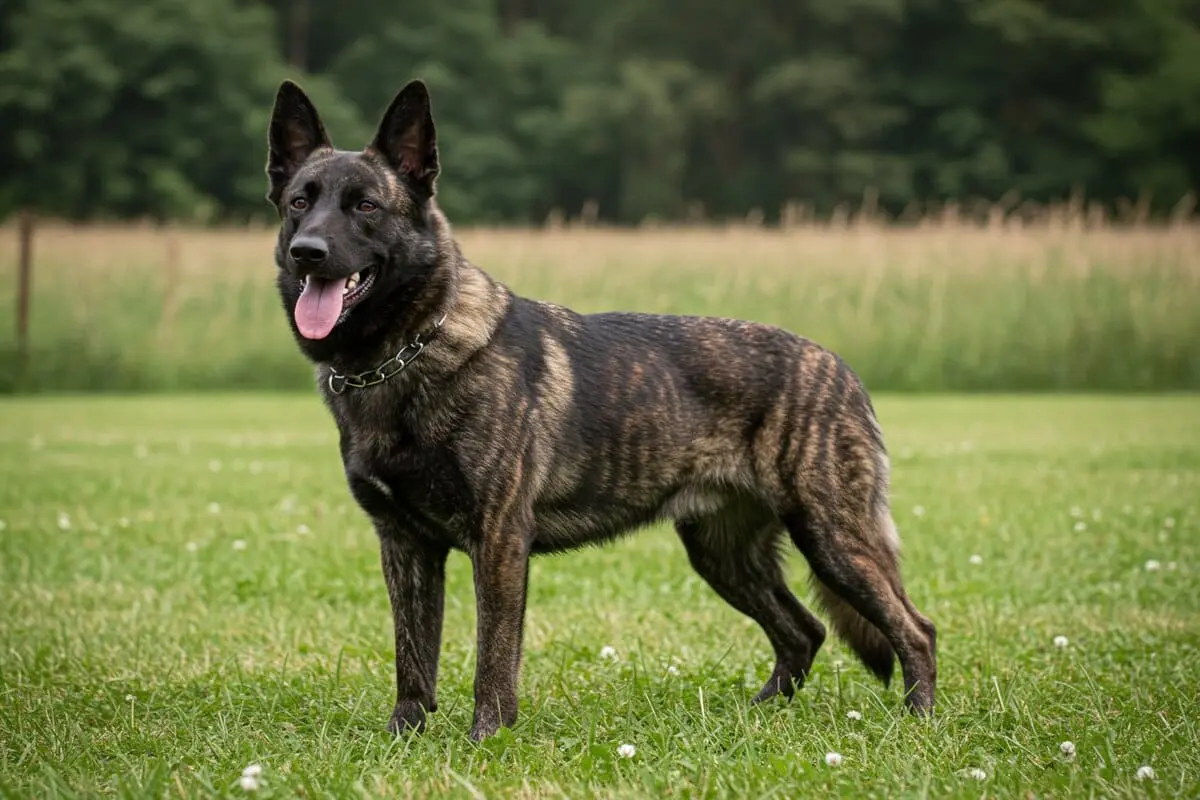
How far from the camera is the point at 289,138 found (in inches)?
161

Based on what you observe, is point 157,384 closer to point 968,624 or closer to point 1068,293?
point 1068,293

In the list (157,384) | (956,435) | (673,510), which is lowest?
(157,384)

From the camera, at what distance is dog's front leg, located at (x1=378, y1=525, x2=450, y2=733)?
3.87 meters

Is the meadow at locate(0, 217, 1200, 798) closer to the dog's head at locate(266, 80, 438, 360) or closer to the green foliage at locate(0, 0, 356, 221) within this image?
the dog's head at locate(266, 80, 438, 360)

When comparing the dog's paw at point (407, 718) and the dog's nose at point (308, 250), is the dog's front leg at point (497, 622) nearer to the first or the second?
the dog's paw at point (407, 718)

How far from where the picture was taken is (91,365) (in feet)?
54.1

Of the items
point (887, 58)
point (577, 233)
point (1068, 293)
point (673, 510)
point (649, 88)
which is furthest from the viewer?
point (887, 58)

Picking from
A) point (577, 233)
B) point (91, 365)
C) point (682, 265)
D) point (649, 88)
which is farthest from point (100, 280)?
point (649, 88)

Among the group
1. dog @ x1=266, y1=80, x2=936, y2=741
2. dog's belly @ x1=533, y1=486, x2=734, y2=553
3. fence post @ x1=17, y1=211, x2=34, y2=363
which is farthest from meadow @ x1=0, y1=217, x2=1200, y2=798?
fence post @ x1=17, y1=211, x2=34, y2=363

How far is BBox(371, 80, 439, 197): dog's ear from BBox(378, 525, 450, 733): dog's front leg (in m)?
1.09

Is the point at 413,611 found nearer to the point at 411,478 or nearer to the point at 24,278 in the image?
the point at 411,478

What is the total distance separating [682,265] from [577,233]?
2216mm

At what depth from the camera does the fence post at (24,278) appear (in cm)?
1630

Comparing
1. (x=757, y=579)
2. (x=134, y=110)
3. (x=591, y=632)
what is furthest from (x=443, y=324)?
(x=134, y=110)
